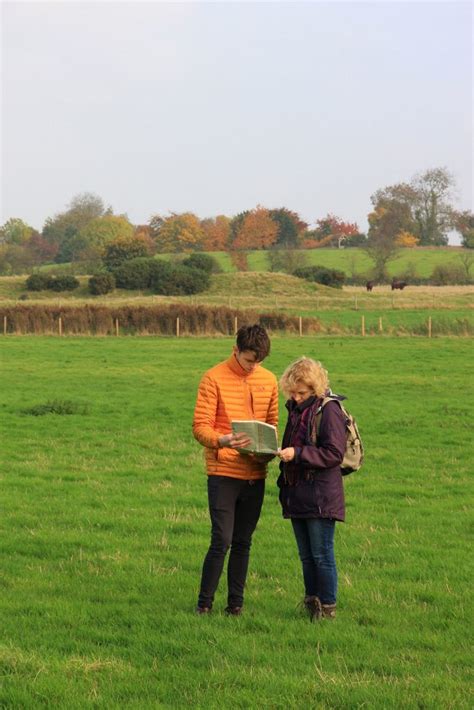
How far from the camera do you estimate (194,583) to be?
8.40 metres

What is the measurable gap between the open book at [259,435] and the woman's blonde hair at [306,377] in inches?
14.9

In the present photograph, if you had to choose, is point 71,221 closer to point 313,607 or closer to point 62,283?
point 62,283

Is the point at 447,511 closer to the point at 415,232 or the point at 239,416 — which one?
the point at 239,416

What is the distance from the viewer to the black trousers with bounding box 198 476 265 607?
7.35 meters

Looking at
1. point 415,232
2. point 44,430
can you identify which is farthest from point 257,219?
point 44,430

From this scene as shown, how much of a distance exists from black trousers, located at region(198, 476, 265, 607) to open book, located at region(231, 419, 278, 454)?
1.57ft

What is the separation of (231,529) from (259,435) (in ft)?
2.78

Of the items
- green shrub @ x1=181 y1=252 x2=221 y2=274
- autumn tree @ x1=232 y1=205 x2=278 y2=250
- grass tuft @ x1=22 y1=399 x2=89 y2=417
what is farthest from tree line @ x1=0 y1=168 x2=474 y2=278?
grass tuft @ x1=22 y1=399 x2=89 y2=417

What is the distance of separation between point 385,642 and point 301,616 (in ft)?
2.68

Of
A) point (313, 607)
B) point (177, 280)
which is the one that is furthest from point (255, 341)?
point (177, 280)

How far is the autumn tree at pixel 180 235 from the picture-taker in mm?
133625

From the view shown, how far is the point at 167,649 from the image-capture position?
260 inches

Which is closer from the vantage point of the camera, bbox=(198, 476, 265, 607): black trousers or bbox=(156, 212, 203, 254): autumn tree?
bbox=(198, 476, 265, 607): black trousers

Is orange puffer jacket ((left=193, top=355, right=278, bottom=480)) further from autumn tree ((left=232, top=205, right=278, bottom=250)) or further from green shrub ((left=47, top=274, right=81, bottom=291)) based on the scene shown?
autumn tree ((left=232, top=205, right=278, bottom=250))
